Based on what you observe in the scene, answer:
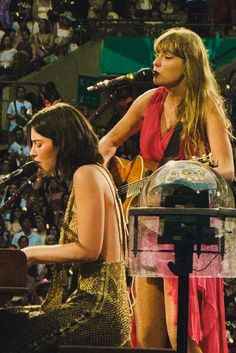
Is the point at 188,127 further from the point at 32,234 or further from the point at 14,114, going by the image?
the point at 14,114

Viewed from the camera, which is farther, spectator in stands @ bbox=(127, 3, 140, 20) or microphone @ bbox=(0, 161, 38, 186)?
spectator in stands @ bbox=(127, 3, 140, 20)

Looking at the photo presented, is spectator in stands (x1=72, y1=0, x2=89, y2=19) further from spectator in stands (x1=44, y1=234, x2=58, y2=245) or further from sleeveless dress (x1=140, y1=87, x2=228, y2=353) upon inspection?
sleeveless dress (x1=140, y1=87, x2=228, y2=353)

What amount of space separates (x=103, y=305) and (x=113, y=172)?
131 centimetres

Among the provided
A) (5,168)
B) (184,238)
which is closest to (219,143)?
(184,238)

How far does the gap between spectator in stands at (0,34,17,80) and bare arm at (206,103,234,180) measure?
11.0 metres

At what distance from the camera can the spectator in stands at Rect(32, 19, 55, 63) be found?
15508 mm

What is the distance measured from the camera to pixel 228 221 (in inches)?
129

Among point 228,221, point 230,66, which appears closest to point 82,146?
point 228,221

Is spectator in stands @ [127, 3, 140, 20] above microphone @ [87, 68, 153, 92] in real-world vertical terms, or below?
above

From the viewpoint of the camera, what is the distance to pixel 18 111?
46.1 feet

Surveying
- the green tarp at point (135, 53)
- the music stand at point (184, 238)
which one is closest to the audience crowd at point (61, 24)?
the green tarp at point (135, 53)

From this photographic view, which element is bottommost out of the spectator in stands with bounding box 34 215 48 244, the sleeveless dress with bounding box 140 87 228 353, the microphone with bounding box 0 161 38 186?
the sleeveless dress with bounding box 140 87 228 353

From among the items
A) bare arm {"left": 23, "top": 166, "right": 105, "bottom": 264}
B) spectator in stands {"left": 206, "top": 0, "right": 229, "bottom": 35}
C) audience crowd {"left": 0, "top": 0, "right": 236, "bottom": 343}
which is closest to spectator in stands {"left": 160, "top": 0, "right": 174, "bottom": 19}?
audience crowd {"left": 0, "top": 0, "right": 236, "bottom": 343}

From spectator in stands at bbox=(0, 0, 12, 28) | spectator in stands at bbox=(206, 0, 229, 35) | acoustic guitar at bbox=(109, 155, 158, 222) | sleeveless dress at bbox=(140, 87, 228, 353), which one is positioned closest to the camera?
sleeveless dress at bbox=(140, 87, 228, 353)
